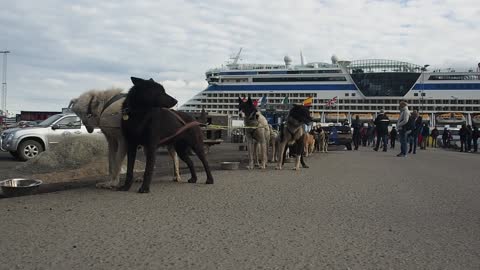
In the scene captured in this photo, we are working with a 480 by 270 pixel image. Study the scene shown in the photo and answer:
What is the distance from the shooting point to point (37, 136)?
15352 millimetres

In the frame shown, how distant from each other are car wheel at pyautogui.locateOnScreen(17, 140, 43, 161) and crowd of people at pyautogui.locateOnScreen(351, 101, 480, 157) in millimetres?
13431

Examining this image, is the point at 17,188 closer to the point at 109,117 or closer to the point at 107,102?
the point at 109,117

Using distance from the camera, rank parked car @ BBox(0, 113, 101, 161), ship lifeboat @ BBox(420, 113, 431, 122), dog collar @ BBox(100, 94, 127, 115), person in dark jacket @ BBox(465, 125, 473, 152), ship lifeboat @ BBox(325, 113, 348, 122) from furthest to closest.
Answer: ship lifeboat @ BBox(325, 113, 348, 122) < ship lifeboat @ BBox(420, 113, 431, 122) < person in dark jacket @ BBox(465, 125, 473, 152) < parked car @ BBox(0, 113, 101, 161) < dog collar @ BBox(100, 94, 127, 115)

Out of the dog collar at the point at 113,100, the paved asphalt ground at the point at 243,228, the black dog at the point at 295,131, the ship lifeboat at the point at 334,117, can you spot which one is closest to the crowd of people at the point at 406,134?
the black dog at the point at 295,131

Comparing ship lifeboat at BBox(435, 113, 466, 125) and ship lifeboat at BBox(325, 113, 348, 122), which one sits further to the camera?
ship lifeboat at BBox(325, 113, 348, 122)

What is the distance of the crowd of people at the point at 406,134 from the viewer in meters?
17.3

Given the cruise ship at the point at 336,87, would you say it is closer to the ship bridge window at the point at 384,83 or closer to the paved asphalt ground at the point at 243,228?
the ship bridge window at the point at 384,83

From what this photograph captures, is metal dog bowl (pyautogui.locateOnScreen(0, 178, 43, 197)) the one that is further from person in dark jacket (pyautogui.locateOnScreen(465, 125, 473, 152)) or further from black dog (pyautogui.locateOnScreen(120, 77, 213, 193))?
person in dark jacket (pyautogui.locateOnScreen(465, 125, 473, 152))

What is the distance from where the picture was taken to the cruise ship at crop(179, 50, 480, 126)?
80.7m

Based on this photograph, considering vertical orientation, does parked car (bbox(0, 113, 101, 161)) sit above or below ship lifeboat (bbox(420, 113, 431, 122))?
below

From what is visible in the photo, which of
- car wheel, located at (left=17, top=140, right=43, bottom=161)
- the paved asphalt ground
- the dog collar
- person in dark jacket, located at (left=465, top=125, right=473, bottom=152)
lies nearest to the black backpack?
the paved asphalt ground

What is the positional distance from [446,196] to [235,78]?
80283 millimetres

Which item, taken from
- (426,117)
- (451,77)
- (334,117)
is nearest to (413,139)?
(426,117)

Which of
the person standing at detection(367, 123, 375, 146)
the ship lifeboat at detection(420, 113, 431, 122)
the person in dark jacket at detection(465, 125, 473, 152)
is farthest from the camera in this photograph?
the ship lifeboat at detection(420, 113, 431, 122)
